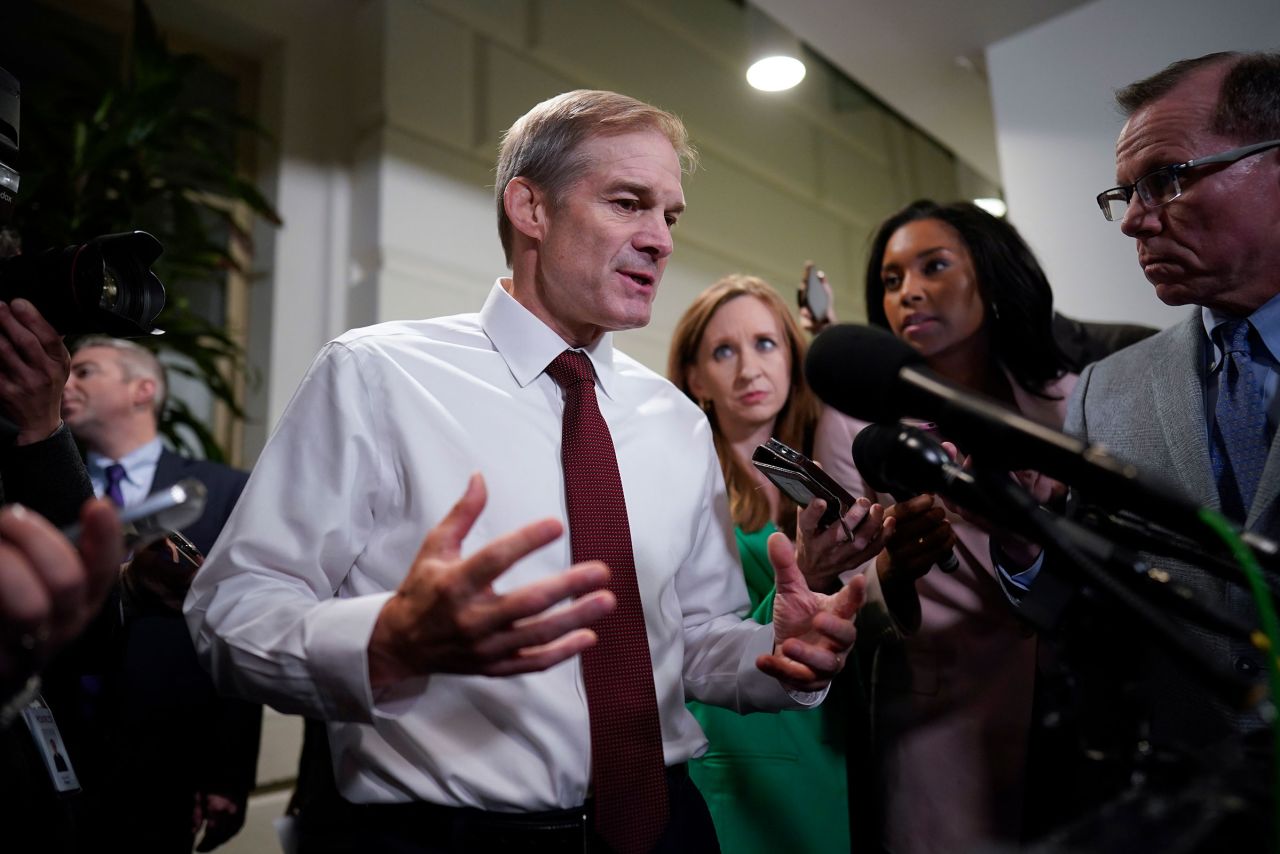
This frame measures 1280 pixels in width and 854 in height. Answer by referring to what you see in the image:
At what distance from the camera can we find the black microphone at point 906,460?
0.70 m

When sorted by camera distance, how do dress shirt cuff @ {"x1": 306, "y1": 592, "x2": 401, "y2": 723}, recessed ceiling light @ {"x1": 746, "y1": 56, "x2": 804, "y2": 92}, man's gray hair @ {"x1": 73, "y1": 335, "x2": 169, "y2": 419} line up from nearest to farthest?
dress shirt cuff @ {"x1": 306, "y1": 592, "x2": 401, "y2": 723}
man's gray hair @ {"x1": 73, "y1": 335, "x2": 169, "y2": 419}
recessed ceiling light @ {"x1": 746, "y1": 56, "x2": 804, "y2": 92}

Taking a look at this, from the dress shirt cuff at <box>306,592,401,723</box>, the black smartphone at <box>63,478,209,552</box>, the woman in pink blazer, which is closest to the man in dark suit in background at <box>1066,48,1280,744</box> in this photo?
the woman in pink blazer

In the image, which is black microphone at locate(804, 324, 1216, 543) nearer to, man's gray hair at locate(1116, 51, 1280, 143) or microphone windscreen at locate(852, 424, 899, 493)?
microphone windscreen at locate(852, 424, 899, 493)

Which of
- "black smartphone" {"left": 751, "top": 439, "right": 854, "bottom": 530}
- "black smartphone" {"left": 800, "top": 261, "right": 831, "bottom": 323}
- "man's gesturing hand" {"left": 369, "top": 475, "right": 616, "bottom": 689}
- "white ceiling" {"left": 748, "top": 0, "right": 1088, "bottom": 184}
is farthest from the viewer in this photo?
"white ceiling" {"left": 748, "top": 0, "right": 1088, "bottom": 184}

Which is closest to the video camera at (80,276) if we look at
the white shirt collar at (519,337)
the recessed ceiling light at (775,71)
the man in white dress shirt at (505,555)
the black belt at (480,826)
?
the man in white dress shirt at (505,555)

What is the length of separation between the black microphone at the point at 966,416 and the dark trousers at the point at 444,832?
22.6 inches

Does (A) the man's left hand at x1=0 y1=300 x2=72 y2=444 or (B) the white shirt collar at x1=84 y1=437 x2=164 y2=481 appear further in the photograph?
(B) the white shirt collar at x1=84 y1=437 x2=164 y2=481

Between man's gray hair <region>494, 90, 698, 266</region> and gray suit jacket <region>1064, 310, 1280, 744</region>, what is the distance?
0.80m

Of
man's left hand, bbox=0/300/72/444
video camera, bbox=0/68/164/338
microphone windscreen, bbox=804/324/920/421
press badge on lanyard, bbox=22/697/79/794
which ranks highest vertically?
video camera, bbox=0/68/164/338

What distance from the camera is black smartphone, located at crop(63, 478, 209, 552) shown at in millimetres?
609

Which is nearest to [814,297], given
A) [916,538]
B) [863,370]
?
[916,538]

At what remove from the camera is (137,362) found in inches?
97.0

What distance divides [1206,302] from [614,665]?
100 centimetres

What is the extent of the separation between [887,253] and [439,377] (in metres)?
1.33
